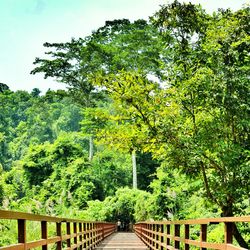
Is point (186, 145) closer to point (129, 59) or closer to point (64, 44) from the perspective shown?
point (129, 59)

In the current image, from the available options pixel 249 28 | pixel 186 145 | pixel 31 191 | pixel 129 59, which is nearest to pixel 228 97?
pixel 186 145

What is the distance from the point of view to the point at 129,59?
38.5 m

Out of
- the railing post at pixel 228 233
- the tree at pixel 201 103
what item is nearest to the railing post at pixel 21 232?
the railing post at pixel 228 233

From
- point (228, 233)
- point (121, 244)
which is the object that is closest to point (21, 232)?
point (228, 233)

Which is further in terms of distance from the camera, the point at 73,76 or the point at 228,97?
the point at 73,76

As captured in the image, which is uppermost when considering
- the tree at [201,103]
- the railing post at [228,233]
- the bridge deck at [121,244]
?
the tree at [201,103]

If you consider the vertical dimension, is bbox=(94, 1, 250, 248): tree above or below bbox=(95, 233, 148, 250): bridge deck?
above

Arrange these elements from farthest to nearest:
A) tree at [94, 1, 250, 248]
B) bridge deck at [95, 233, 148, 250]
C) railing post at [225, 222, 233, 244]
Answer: bridge deck at [95, 233, 148, 250] → tree at [94, 1, 250, 248] → railing post at [225, 222, 233, 244]

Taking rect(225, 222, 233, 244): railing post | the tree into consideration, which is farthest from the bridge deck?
rect(225, 222, 233, 244): railing post

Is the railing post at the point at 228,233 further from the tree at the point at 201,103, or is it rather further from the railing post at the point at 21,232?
the tree at the point at 201,103

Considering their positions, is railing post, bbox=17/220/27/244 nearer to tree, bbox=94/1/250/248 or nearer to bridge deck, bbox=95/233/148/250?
tree, bbox=94/1/250/248

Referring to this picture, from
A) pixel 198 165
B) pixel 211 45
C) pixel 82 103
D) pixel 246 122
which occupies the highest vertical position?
pixel 82 103

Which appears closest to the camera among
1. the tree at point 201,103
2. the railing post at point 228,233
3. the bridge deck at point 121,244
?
the railing post at point 228,233

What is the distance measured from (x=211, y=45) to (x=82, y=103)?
3365cm
